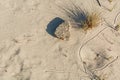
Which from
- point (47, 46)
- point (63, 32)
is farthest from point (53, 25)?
point (47, 46)

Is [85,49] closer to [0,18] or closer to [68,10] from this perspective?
[68,10]

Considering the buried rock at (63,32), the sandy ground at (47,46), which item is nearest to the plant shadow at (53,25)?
the sandy ground at (47,46)

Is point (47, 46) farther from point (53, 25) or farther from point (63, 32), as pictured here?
point (53, 25)

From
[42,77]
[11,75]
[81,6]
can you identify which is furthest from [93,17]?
[11,75]

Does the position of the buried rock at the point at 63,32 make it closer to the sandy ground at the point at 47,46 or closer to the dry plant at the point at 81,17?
the sandy ground at the point at 47,46

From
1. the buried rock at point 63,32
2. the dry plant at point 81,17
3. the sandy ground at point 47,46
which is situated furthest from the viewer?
the dry plant at point 81,17

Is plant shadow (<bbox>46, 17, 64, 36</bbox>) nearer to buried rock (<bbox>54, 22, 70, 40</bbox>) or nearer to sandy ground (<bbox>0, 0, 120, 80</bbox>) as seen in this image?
sandy ground (<bbox>0, 0, 120, 80</bbox>)


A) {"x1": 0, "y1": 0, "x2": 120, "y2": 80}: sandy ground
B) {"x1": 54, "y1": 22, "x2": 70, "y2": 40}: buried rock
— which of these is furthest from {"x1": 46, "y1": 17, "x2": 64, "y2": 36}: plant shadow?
{"x1": 54, "y1": 22, "x2": 70, "y2": 40}: buried rock
